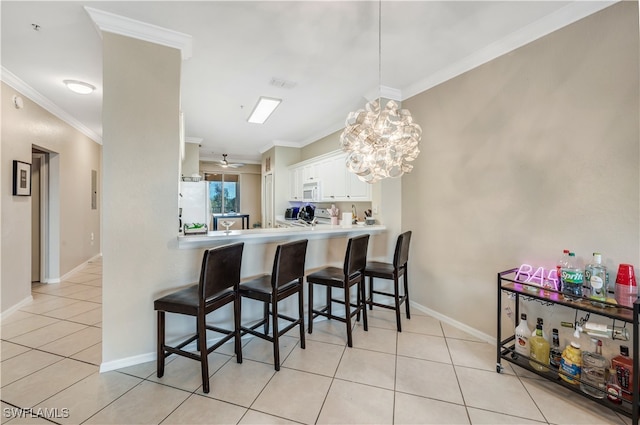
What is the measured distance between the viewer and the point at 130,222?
2203mm

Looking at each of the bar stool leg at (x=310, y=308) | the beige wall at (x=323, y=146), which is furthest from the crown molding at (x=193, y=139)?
the bar stool leg at (x=310, y=308)

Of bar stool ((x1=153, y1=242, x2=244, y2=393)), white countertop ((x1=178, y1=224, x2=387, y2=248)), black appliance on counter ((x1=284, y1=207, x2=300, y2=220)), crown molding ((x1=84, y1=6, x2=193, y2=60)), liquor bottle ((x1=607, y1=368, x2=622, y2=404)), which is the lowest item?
liquor bottle ((x1=607, y1=368, x2=622, y2=404))

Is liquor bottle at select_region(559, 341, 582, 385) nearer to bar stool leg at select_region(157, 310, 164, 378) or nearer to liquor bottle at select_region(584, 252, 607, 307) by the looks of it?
liquor bottle at select_region(584, 252, 607, 307)

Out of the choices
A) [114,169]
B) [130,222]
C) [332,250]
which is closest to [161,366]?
[130,222]

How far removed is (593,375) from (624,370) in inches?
6.3

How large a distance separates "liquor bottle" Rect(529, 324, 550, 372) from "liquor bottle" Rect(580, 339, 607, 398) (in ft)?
0.73

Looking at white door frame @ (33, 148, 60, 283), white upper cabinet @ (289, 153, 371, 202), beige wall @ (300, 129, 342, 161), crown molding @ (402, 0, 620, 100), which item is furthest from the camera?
beige wall @ (300, 129, 342, 161)

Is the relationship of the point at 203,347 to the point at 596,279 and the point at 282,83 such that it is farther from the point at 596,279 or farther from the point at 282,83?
the point at 282,83

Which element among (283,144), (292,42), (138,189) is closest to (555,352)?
(292,42)

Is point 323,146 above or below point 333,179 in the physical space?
above

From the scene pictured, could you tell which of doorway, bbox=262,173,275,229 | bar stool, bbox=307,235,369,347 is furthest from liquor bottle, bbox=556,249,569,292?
doorway, bbox=262,173,275,229

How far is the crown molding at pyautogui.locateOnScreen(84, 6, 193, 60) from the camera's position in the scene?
208cm

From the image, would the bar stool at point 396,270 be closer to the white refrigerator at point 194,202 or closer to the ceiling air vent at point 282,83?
the white refrigerator at point 194,202

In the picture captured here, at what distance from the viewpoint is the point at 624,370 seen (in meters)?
1.69
